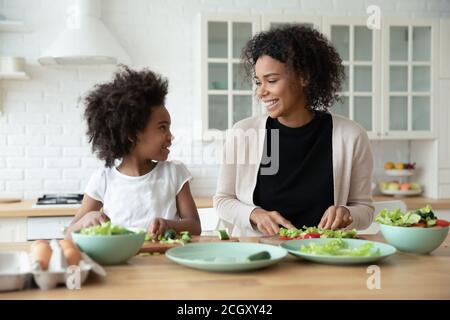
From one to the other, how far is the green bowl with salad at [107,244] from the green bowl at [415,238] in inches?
25.0

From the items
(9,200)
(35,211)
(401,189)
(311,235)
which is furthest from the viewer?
(401,189)

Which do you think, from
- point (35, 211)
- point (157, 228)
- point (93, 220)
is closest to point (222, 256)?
point (157, 228)

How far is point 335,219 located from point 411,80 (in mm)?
2642

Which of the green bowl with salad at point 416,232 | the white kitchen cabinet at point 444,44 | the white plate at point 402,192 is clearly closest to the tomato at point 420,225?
the green bowl with salad at point 416,232

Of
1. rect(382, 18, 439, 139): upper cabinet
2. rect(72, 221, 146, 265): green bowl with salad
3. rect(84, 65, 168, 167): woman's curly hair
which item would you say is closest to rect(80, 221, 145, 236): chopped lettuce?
rect(72, 221, 146, 265): green bowl with salad

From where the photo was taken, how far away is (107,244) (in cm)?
126

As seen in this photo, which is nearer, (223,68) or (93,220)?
(93,220)

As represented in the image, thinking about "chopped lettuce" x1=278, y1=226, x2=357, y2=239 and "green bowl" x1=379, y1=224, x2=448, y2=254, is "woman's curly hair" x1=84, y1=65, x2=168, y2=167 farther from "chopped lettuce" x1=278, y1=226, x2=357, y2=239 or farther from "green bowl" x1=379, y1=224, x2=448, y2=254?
"green bowl" x1=379, y1=224, x2=448, y2=254

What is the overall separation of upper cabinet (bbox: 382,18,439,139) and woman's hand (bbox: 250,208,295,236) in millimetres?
2393

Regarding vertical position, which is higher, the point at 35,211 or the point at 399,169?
the point at 399,169

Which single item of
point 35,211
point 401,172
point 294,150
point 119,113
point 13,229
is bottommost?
point 13,229

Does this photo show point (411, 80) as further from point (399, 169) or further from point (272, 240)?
point (272, 240)

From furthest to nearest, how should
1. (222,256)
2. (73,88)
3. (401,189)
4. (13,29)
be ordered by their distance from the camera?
(401,189), (73,88), (13,29), (222,256)
